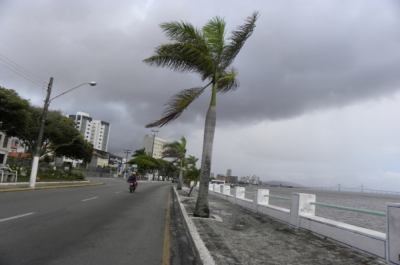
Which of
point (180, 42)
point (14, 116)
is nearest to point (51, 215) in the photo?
point (180, 42)

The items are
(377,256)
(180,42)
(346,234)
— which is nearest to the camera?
(377,256)

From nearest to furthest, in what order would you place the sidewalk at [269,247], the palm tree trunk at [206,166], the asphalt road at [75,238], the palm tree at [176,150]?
the asphalt road at [75,238] < the sidewalk at [269,247] < the palm tree trunk at [206,166] < the palm tree at [176,150]

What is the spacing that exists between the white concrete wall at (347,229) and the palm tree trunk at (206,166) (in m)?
2.68

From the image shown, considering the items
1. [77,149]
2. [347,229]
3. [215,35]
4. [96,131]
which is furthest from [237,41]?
[96,131]

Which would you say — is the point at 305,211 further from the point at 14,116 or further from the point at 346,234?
the point at 14,116

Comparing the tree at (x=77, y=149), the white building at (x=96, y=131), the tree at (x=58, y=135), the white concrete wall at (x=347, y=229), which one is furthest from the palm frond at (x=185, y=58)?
the white building at (x=96, y=131)

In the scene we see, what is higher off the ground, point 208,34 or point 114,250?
point 208,34

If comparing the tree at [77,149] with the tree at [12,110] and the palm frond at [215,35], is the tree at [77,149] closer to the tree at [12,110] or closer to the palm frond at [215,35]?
the tree at [12,110]

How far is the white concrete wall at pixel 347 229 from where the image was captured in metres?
5.65

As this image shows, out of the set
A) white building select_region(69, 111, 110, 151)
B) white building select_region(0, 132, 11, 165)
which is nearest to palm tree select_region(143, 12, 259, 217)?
white building select_region(0, 132, 11, 165)

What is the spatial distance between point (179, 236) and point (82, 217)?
339 cm

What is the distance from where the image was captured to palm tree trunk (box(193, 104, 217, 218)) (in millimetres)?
11367

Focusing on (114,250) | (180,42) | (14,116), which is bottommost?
(114,250)

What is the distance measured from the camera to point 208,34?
12.0 m
